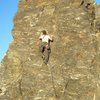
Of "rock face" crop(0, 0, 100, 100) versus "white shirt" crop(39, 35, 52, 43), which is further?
"white shirt" crop(39, 35, 52, 43)

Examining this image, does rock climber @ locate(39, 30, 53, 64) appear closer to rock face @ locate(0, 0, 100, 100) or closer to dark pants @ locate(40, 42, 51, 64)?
dark pants @ locate(40, 42, 51, 64)

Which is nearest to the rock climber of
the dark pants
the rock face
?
the dark pants

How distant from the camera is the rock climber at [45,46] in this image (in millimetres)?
28456

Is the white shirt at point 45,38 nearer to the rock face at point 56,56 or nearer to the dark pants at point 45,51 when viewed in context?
the dark pants at point 45,51

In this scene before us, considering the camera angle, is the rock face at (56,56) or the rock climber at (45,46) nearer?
the rock face at (56,56)

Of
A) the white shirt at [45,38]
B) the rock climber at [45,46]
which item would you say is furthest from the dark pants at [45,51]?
the white shirt at [45,38]

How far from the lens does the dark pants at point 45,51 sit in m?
28.5

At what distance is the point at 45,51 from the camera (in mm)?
28797

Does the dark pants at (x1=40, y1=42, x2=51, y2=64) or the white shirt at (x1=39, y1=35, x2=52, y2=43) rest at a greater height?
the white shirt at (x1=39, y1=35, x2=52, y2=43)

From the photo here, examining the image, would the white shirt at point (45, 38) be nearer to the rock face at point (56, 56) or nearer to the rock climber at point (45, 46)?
the rock climber at point (45, 46)

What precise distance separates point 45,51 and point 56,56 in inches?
44.7

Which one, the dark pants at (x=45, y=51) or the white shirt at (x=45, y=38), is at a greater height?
the white shirt at (x=45, y=38)

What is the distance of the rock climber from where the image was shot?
93.4ft

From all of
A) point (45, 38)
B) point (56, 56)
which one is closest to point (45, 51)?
point (56, 56)
